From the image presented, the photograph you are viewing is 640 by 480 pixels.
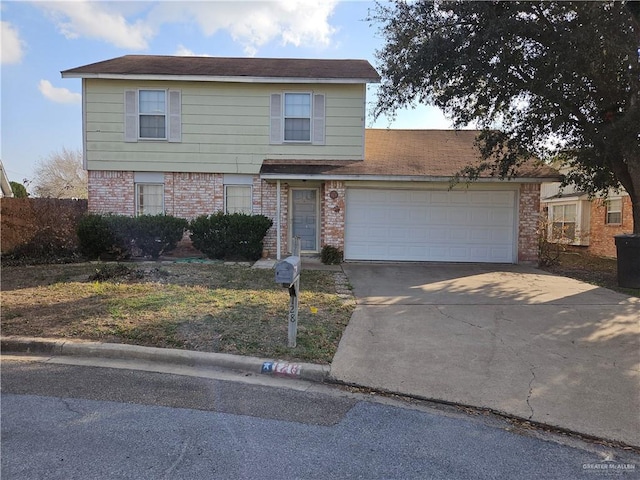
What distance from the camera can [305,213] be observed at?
14.1 meters

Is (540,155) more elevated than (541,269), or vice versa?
(540,155)

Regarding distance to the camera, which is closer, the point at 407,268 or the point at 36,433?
the point at 36,433

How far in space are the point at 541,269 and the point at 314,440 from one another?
11151mm

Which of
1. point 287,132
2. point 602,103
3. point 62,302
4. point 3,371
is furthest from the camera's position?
point 287,132

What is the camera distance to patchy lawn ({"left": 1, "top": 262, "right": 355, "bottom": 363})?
18.4 feet

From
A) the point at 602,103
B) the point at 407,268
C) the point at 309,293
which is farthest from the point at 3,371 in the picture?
the point at 602,103

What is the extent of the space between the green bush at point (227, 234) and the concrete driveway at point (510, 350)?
4540mm

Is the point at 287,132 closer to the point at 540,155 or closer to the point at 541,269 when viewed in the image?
the point at 540,155

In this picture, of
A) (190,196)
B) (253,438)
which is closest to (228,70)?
(190,196)

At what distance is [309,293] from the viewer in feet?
28.2

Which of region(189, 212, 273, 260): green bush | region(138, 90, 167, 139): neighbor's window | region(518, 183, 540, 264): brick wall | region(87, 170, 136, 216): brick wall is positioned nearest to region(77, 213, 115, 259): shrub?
region(87, 170, 136, 216): brick wall

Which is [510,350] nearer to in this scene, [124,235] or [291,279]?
[291,279]

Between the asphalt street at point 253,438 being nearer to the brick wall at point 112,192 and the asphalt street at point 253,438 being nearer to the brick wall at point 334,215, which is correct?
the brick wall at point 334,215

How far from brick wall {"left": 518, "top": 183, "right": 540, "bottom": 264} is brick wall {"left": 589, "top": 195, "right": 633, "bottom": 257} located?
4969 mm
